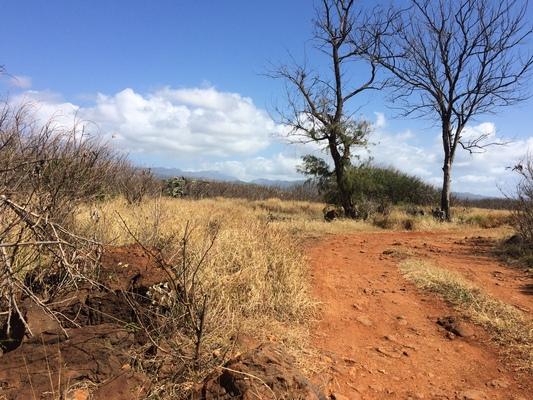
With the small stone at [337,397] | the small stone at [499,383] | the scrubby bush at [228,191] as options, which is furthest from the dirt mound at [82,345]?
the scrubby bush at [228,191]

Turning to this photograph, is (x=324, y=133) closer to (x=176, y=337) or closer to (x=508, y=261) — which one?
(x=508, y=261)

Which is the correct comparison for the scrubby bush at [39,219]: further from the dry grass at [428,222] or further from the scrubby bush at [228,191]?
the scrubby bush at [228,191]

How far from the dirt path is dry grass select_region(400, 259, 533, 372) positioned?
0.16m

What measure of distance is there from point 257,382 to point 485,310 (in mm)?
3786

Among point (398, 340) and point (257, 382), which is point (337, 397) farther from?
point (398, 340)

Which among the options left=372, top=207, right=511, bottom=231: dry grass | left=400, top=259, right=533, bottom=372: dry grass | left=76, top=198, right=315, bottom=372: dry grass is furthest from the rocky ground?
left=372, top=207, right=511, bottom=231: dry grass

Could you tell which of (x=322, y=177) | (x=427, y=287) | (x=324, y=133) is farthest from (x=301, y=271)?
(x=322, y=177)

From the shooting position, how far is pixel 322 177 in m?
20.1

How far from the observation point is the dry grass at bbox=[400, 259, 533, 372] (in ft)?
15.2

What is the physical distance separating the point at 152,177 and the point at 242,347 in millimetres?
10982

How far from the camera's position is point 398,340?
495 centimetres

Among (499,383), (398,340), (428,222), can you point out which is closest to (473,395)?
(499,383)

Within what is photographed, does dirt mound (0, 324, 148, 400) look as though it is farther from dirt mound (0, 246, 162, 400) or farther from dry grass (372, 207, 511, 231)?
dry grass (372, 207, 511, 231)

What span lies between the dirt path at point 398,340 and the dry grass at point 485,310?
163 mm
